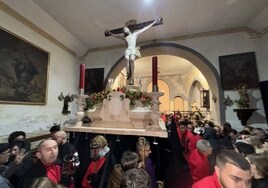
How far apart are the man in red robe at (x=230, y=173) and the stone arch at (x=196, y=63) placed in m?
4.51

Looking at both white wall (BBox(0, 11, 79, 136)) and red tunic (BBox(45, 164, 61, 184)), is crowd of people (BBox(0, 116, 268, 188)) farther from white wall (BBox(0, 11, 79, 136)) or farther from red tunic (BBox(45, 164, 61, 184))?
white wall (BBox(0, 11, 79, 136))

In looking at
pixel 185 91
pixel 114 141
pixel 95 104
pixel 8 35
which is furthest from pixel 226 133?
pixel 185 91

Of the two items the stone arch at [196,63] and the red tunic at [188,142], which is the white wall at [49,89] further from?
the red tunic at [188,142]

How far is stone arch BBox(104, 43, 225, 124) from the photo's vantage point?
551 cm

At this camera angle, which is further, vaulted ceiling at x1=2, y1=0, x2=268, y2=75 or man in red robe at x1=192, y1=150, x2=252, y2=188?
vaulted ceiling at x1=2, y1=0, x2=268, y2=75

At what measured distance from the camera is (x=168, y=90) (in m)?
13.5

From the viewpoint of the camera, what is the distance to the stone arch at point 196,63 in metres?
5.51

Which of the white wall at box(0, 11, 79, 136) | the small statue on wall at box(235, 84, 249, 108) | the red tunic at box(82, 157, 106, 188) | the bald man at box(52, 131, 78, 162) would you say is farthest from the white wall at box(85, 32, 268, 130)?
the bald man at box(52, 131, 78, 162)

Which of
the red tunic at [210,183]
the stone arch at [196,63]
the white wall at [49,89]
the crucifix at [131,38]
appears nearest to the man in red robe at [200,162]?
the red tunic at [210,183]

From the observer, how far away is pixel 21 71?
4020 millimetres

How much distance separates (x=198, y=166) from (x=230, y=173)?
1.19m

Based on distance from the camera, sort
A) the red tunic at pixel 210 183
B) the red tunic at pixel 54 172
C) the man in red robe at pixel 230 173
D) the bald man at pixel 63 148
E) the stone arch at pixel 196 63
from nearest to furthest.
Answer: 1. the man in red robe at pixel 230 173
2. the red tunic at pixel 210 183
3. the red tunic at pixel 54 172
4. the bald man at pixel 63 148
5. the stone arch at pixel 196 63

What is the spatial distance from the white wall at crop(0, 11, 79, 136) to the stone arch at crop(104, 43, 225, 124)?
1.47 m

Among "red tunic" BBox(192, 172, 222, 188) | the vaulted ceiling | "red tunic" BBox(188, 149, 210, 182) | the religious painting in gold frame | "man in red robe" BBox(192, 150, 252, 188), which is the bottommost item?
"red tunic" BBox(188, 149, 210, 182)
